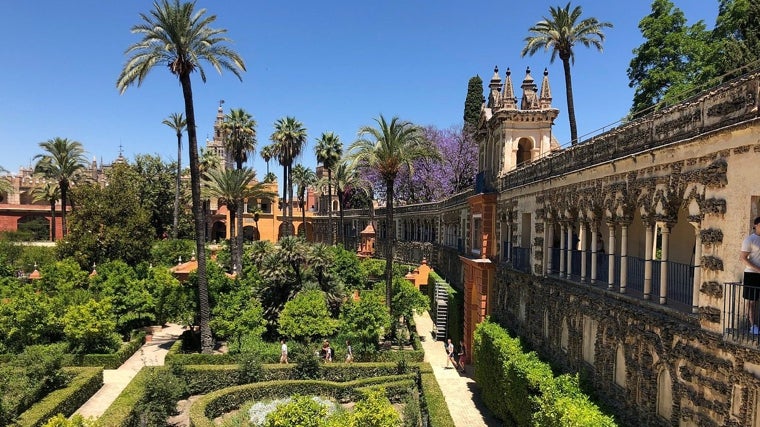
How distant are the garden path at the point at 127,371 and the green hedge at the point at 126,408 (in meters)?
0.59

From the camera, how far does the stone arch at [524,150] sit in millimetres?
24202

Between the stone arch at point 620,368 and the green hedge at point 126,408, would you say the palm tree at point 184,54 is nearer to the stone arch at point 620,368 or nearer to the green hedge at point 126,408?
the green hedge at point 126,408

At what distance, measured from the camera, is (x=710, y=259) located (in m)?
8.76

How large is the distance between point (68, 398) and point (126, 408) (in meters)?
2.68

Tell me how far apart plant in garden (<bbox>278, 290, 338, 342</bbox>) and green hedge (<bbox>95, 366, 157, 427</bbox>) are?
7.20m

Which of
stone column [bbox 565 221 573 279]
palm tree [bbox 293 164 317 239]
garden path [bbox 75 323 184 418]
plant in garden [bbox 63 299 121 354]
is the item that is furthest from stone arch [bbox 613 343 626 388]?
palm tree [bbox 293 164 317 239]

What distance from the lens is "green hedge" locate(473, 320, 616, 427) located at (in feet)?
36.6

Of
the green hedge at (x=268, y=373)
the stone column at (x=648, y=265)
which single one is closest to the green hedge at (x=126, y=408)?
the green hedge at (x=268, y=373)

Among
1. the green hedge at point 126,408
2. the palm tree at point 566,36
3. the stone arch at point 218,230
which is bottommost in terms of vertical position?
the green hedge at point 126,408

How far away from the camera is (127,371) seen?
81.9ft

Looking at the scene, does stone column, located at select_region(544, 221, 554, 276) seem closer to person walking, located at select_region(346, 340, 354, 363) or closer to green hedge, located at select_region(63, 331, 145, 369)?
person walking, located at select_region(346, 340, 354, 363)

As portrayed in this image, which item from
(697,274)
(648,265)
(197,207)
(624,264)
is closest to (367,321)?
(197,207)

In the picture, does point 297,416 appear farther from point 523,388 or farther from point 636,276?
point 636,276

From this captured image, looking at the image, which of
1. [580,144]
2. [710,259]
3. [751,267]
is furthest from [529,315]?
[751,267]
